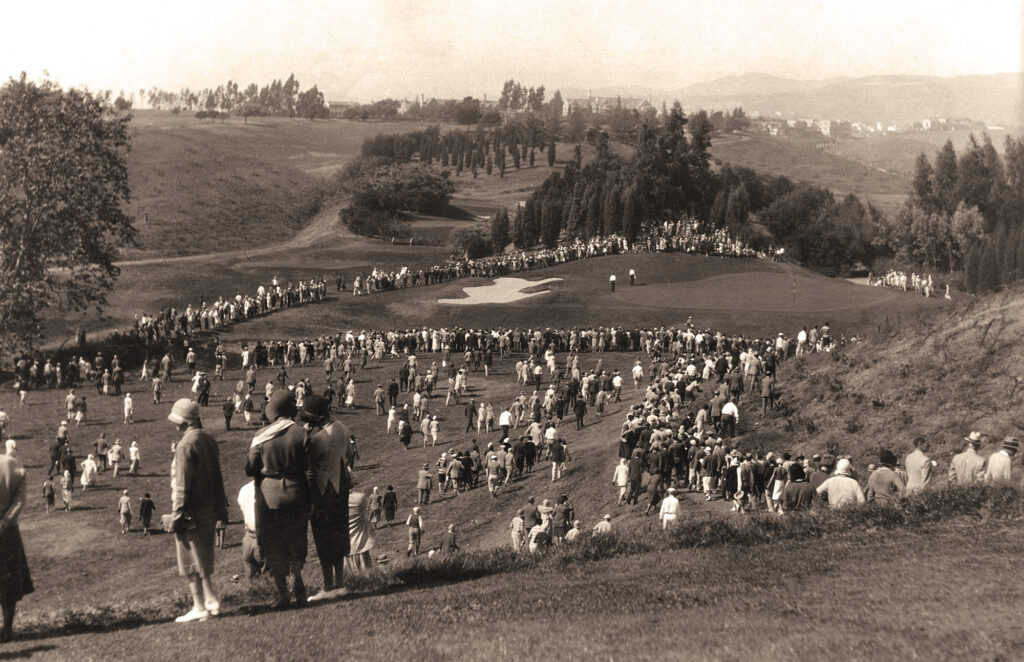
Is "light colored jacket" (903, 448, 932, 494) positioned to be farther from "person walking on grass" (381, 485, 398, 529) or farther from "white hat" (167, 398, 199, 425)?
"person walking on grass" (381, 485, 398, 529)

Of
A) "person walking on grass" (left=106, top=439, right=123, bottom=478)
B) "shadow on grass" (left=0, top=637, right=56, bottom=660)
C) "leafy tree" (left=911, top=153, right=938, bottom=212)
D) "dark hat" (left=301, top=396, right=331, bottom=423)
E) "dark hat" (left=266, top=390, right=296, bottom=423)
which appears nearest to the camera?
"shadow on grass" (left=0, top=637, right=56, bottom=660)

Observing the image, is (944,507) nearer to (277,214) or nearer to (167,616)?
(167,616)

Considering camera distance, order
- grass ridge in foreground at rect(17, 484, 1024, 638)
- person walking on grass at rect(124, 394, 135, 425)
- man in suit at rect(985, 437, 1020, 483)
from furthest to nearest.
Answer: person walking on grass at rect(124, 394, 135, 425), man in suit at rect(985, 437, 1020, 483), grass ridge in foreground at rect(17, 484, 1024, 638)

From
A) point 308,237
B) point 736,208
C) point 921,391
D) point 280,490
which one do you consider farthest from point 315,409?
point 308,237

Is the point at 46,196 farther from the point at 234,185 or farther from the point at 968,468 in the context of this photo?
the point at 234,185

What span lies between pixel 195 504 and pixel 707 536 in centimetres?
625

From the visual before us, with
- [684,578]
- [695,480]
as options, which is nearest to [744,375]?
[695,480]

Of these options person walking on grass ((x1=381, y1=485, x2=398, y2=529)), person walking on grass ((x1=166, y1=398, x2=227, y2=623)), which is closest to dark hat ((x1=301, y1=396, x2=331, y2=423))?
person walking on grass ((x1=166, y1=398, x2=227, y2=623))

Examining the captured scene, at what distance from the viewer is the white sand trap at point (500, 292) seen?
6444 centimetres

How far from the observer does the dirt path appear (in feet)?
302

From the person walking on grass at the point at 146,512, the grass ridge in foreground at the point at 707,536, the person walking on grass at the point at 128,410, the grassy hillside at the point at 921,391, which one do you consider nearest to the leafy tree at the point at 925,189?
the grassy hillside at the point at 921,391

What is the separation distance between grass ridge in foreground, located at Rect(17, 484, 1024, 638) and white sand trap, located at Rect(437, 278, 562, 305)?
50358 mm

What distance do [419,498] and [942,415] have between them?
13966mm

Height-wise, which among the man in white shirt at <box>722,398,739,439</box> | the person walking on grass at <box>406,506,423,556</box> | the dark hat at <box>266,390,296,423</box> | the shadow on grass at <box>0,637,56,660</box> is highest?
the dark hat at <box>266,390,296,423</box>
